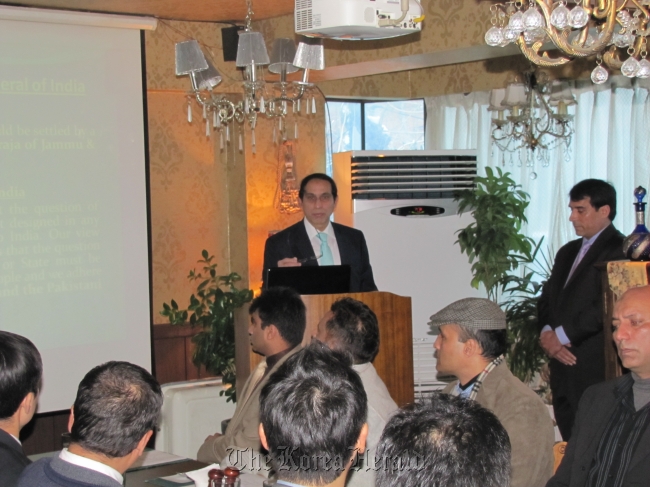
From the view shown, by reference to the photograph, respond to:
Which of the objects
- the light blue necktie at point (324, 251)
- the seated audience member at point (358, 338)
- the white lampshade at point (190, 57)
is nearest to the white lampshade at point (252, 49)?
the white lampshade at point (190, 57)

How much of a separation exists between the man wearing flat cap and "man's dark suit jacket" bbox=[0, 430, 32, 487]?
1.27 m

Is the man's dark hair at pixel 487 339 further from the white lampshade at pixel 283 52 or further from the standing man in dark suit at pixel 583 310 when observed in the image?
the white lampshade at pixel 283 52

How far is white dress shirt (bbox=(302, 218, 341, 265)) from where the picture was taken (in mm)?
4367

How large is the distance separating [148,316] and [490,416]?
13.3 feet

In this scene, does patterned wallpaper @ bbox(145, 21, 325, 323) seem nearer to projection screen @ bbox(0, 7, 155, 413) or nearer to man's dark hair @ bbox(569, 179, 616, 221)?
projection screen @ bbox(0, 7, 155, 413)

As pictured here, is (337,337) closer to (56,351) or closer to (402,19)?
(402,19)

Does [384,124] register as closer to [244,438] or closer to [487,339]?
[244,438]

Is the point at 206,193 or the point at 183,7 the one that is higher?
the point at 183,7

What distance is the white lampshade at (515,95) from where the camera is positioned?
536 centimetres

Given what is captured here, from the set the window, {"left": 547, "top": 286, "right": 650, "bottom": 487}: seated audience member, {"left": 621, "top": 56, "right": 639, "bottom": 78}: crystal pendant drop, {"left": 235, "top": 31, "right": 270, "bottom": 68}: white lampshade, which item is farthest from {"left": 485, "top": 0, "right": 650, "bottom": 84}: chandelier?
the window

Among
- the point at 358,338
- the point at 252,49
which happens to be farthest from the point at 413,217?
the point at 358,338

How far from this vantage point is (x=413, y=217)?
582cm

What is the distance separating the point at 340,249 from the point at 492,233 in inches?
69.5

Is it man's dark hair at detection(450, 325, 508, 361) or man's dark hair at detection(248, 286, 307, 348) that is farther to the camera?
man's dark hair at detection(248, 286, 307, 348)
